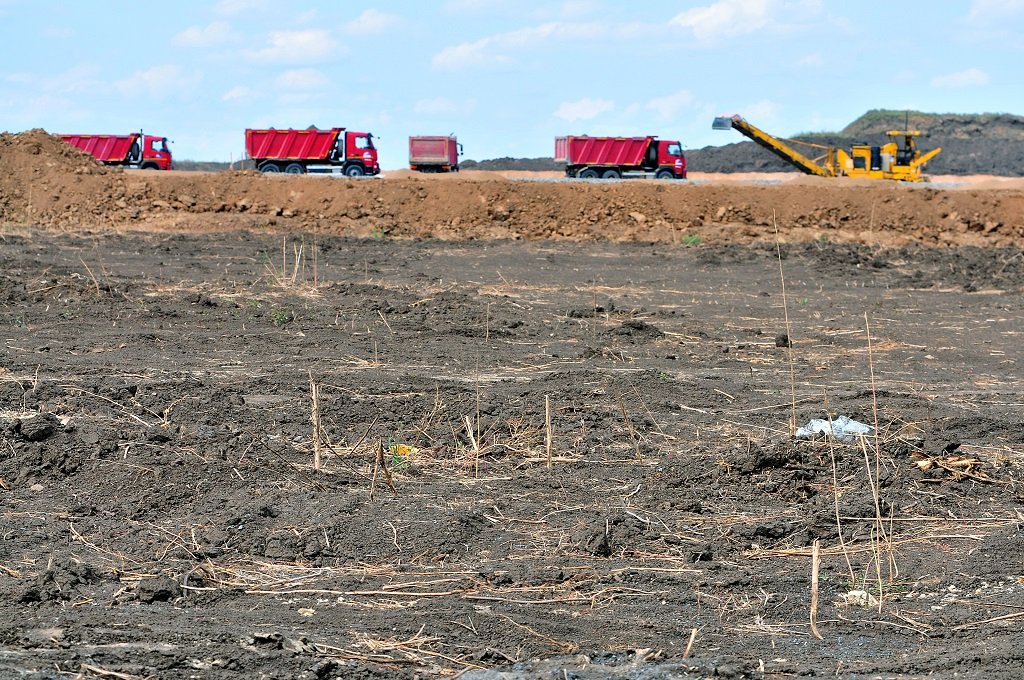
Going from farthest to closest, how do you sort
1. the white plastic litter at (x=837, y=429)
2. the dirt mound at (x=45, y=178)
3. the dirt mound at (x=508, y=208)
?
the dirt mound at (x=45, y=178)
the dirt mound at (x=508, y=208)
the white plastic litter at (x=837, y=429)

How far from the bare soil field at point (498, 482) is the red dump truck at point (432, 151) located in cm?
2740

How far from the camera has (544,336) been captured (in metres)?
12.4

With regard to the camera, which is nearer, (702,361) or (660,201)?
(702,361)

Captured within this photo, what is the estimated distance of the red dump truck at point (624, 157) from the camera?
38.6 metres

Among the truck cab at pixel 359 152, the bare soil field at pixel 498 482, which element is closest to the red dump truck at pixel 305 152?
the truck cab at pixel 359 152

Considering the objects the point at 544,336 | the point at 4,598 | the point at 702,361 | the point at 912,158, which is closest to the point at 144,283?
the point at 544,336

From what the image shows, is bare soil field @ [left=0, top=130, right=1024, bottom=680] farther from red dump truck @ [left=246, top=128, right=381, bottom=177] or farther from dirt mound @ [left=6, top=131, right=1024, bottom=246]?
red dump truck @ [left=246, top=128, right=381, bottom=177]

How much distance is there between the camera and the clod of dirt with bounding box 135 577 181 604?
5043mm

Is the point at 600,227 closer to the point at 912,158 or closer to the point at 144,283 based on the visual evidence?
the point at 144,283

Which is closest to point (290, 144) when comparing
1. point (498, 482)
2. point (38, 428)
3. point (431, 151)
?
point (431, 151)

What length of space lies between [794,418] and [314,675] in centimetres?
477

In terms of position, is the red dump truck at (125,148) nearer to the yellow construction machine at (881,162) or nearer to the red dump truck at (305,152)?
the red dump truck at (305,152)

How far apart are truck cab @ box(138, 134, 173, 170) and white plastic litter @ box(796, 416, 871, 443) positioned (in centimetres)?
3772

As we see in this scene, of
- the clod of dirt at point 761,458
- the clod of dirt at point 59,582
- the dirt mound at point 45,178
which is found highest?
the dirt mound at point 45,178
